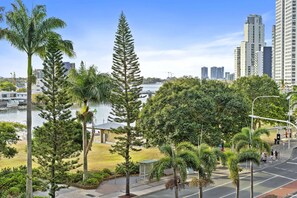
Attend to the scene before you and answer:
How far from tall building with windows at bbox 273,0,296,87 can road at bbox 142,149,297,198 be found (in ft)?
275

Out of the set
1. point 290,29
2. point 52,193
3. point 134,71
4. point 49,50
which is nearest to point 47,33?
point 49,50

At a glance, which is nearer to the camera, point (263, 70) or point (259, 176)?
point (259, 176)

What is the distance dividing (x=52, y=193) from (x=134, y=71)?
806 cm

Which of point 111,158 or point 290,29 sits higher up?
point 290,29

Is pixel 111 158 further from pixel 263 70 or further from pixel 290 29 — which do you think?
pixel 263 70

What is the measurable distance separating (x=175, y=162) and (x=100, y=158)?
14932 millimetres

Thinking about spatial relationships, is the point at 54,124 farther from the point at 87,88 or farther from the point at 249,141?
the point at 249,141

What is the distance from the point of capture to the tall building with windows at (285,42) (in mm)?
107206

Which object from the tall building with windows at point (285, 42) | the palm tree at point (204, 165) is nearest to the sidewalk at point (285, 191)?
the palm tree at point (204, 165)

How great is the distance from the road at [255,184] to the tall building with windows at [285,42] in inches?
3300

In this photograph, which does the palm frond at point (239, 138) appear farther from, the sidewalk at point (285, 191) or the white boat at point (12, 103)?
the white boat at point (12, 103)

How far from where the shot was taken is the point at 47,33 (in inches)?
611

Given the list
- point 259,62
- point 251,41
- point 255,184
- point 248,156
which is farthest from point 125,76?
point 251,41

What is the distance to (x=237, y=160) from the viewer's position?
17141 millimetres
